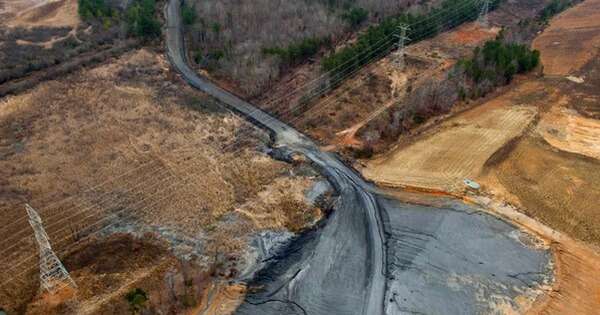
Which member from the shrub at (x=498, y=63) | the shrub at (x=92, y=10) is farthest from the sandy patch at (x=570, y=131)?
the shrub at (x=92, y=10)

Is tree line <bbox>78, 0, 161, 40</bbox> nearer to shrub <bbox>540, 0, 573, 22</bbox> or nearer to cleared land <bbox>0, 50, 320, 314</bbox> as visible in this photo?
cleared land <bbox>0, 50, 320, 314</bbox>

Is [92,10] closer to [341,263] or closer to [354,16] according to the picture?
[354,16]

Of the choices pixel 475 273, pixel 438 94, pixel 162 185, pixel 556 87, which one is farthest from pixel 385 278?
pixel 556 87

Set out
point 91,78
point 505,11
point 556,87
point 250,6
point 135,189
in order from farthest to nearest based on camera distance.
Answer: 1. point 505,11
2. point 250,6
3. point 91,78
4. point 556,87
5. point 135,189

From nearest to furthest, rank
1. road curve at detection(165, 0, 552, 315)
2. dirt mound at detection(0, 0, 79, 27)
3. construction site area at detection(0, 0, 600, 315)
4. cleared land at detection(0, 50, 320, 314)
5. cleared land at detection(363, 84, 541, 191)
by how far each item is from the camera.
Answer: road curve at detection(165, 0, 552, 315) < construction site area at detection(0, 0, 600, 315) < cleared land at detection(0, 50, 320, 314) < cleared land at detection(363, 84, 541, 191) < dirt mound at detection(0, 0, 79, 27)

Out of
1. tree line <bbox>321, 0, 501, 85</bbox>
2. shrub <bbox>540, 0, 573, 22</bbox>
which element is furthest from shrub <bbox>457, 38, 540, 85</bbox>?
shrub <bbox>540, 0, 573, 22</bbox>

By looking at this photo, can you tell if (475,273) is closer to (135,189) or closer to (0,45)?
(135,189)

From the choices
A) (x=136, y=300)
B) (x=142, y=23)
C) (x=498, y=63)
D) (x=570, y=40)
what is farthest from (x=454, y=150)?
(x=142, y=23)

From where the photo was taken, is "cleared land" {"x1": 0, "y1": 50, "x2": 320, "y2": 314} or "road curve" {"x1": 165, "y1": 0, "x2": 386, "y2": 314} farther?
"cleared land" {"x1": 0, "y1": 50, "x2": 320, "y2": 314}

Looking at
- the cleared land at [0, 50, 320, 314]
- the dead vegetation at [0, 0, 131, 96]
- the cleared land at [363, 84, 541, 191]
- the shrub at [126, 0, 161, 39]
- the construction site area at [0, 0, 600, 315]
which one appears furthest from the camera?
the shrub at [126, 0, 161, 39]
